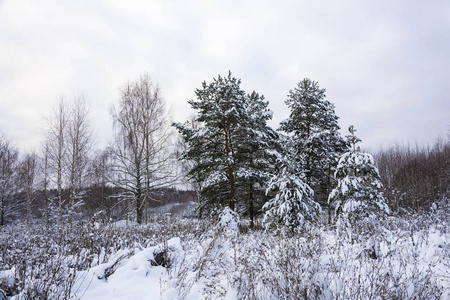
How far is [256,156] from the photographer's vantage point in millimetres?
13672

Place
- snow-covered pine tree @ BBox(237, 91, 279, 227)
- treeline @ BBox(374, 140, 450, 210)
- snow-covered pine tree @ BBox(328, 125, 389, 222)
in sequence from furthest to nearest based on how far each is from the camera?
treeline @ BBox(374, 140, 450, 210)
snow-covered pine tree @ BBox(237, 91, 279, 227)
snow-covered pine tree @ BBox(328, 125, 389, 222)

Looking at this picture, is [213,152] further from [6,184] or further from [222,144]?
[6,184]

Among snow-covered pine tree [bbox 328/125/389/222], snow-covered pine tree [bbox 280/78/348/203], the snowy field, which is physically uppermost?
snow-covered pine tree [bbox 280/78/348/203]

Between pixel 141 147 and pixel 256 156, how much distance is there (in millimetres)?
8382

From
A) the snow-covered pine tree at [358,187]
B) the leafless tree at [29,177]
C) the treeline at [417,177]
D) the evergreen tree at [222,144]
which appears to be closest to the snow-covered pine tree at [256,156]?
the evergreen tree at [222,144]

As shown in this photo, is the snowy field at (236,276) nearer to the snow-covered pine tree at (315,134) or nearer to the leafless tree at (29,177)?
the snow-covered pine tree at (315,134)

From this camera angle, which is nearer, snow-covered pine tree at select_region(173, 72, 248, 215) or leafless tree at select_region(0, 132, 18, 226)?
snow-covered pine tree at select_region(173, 72, 248, 215)

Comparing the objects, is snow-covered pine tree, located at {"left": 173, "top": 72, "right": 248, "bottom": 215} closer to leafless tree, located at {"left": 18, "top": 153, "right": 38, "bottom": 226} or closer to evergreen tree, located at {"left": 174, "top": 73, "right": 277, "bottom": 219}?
evergreen tree, located at {"left": 174, "top": 73, "right": 277, "bottom": 219}

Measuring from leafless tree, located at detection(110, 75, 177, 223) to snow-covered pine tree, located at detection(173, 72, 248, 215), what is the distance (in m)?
4.40

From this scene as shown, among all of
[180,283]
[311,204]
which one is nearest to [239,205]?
[311,204]

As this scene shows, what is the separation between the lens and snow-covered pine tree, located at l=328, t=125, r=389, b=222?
Answer: 8367 mm

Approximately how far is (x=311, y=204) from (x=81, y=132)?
588 inches

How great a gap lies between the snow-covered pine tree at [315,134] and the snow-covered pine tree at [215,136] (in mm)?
5485

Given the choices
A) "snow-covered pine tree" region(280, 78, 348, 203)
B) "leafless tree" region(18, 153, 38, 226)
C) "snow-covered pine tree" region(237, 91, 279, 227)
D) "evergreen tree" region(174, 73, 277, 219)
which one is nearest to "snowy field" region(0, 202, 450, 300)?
"evergreen tree" region(174, 73, 277, 219)
